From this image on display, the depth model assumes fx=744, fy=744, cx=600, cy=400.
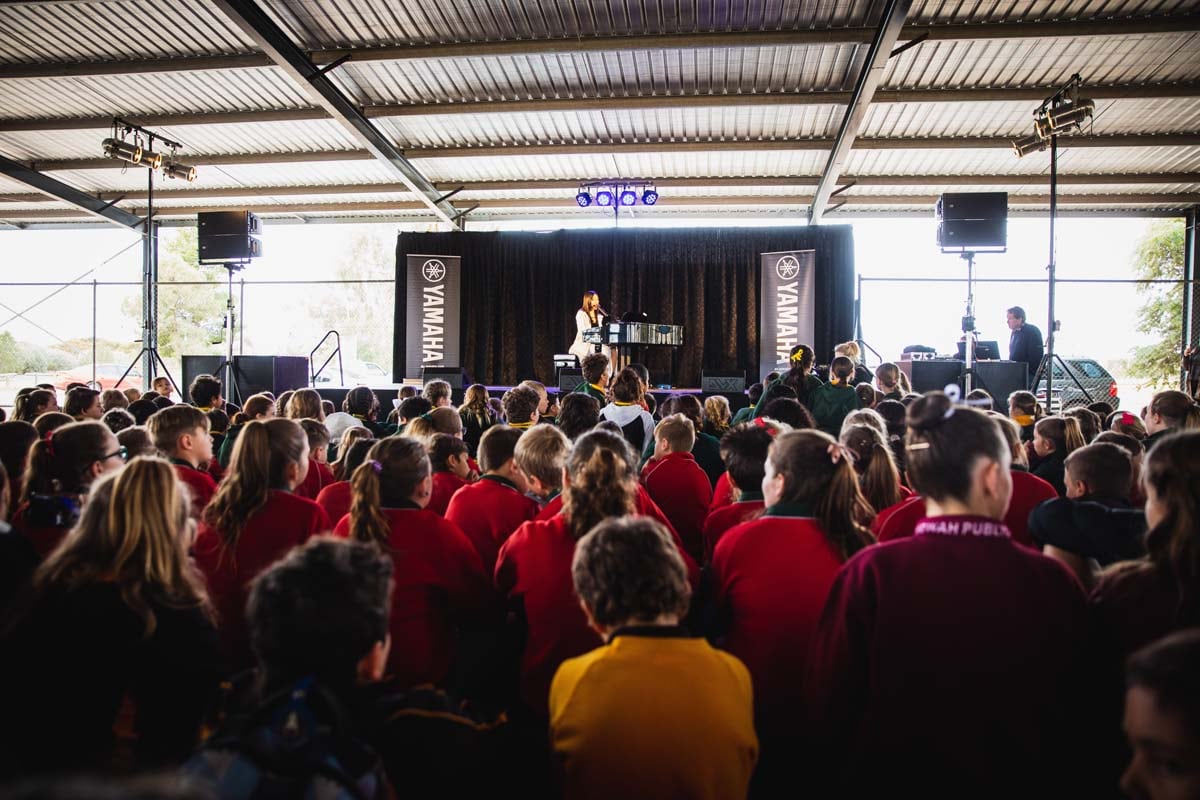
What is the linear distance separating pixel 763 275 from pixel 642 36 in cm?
516

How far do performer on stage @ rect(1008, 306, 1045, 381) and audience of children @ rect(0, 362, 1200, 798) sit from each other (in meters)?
6.93

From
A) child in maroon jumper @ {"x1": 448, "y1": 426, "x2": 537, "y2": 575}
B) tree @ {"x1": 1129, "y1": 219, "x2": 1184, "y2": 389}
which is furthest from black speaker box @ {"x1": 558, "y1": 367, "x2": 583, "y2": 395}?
tree @ {"x1": 1129, "y1": 219, "x2": 1184, "y2": 389}

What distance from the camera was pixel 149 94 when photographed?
8391 millimetres

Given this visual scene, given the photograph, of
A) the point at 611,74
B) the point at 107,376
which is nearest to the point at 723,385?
the point at 611,74

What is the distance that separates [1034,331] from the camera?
8.42 metres

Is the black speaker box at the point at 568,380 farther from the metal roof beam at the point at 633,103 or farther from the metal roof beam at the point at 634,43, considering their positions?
the metal roof beam at the point at 634,43

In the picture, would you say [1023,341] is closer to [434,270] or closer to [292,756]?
[434,270]

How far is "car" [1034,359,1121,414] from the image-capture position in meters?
9.27

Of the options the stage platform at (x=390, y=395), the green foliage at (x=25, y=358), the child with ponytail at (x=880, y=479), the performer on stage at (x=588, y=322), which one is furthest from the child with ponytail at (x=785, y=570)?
the green foliage at (x=25, y=358)

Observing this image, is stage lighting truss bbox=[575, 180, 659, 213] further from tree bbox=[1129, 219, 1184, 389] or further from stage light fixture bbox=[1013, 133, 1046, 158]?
tree bbox=[1129, 219, 1184, 389]

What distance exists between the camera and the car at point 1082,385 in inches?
365

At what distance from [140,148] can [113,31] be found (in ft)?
6.62

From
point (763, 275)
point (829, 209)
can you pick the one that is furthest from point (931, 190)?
point (763, 275)

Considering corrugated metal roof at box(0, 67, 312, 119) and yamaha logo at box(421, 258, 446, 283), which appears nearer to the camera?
corrugated metal roof at box(0, 67, 312, 119)
